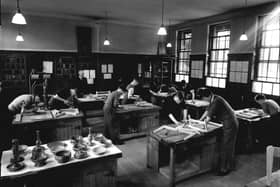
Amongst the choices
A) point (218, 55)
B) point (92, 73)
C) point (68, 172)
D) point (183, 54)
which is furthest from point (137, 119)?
point (183, 54)

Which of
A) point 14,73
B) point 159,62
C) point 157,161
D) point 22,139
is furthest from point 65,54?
point 157,161

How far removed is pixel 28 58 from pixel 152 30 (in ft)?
18.3

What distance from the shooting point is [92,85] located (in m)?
8.84

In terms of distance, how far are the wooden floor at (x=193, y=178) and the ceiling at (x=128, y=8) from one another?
13.9 ft

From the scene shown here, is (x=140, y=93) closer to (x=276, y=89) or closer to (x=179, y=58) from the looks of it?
(x=179, y=58)

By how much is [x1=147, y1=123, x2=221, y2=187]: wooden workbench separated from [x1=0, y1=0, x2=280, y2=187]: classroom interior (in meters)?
0.02

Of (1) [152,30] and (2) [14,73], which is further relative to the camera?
(1) [152,30]

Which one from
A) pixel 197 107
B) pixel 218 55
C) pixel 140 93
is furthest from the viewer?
pixel 140 93

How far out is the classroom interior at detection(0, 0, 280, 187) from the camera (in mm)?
2813

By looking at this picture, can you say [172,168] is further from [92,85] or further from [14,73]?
[14,73]

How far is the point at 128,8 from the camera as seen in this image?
6645mm

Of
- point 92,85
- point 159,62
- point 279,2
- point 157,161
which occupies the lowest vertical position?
point 157,161

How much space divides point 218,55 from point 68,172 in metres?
6.90

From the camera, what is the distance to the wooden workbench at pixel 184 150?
10.9 feet
